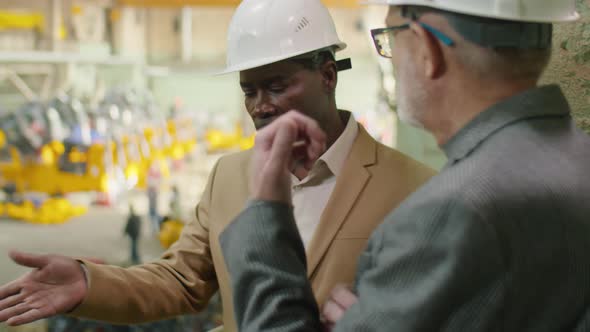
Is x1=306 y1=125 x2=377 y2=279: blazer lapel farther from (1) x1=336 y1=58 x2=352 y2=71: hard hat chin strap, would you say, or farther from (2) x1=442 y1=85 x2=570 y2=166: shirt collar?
(2) x1=442 y1=85 x2=570 y2=166: shirt collar

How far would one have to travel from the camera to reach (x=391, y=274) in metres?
0.97

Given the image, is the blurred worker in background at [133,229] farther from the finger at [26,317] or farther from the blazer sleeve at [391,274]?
the blazer sleeve at [391,274]

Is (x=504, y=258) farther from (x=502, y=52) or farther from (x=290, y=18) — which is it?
(x=290, y=18)

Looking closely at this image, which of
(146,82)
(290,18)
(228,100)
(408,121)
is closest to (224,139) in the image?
(228,100)

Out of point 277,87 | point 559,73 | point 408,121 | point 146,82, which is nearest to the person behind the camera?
point 408,121

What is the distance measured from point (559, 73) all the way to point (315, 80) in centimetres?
79

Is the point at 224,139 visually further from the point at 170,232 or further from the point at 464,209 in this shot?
the point at 464,209

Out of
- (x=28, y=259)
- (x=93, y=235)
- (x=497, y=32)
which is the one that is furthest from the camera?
(x=93, y=235)

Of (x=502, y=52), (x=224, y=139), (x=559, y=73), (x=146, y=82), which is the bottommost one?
(x=224, y=139)

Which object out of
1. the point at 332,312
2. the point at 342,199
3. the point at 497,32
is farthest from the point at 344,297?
the point at 342,199

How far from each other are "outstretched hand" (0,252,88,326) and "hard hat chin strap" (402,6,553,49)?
1.07m

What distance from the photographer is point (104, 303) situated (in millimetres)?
1739

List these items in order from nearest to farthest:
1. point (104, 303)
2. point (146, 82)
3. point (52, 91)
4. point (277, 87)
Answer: point (104, 303), point (277, 87), point (52, 91), point (146, 82)

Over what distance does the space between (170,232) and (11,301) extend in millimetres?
4625
